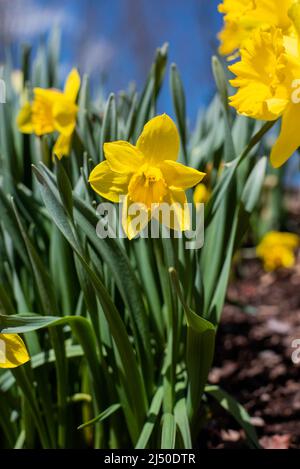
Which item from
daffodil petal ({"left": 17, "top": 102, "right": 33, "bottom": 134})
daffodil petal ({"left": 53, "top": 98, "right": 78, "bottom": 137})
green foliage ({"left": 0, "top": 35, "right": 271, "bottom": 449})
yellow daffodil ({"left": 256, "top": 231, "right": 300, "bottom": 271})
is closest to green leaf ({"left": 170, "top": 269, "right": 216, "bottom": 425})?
green foliage ({"left": 0, "top": 35, "right": 271, "bottom": 449})

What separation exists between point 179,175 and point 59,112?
398mm

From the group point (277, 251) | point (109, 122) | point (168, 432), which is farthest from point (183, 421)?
point (277, 251)

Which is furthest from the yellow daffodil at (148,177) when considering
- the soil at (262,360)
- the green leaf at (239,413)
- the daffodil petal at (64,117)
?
the soil at (262,360)

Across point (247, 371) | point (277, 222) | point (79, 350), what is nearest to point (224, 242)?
point (79, 350)

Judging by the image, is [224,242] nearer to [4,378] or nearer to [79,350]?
[79,350]

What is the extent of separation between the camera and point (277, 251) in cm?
306

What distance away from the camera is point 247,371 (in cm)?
188

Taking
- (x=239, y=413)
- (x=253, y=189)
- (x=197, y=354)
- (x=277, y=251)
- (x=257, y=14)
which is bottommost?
(x=277, y=251)

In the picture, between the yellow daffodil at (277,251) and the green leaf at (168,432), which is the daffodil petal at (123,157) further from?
the yellow daffodil at (277,251)

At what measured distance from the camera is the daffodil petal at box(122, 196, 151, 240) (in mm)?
832

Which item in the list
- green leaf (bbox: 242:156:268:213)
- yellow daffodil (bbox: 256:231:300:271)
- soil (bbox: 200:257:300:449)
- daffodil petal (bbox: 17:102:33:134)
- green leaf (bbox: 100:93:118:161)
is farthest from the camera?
yellow daffodil (bbox: 256:231:300:271)

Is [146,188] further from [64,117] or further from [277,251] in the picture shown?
[277,251]

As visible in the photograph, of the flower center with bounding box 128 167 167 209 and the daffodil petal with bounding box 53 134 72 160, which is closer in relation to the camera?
the flower center with bounding box 128 167 167 209

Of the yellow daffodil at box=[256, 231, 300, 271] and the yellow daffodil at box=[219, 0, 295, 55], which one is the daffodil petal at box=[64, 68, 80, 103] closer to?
the yellow daffodil at box=[219, 0, 295, 55]
